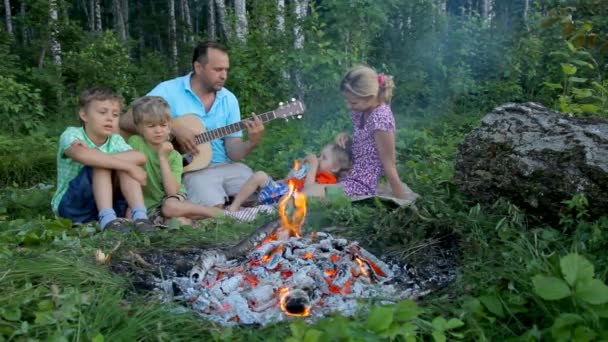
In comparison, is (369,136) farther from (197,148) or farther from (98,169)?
→ (98,169)

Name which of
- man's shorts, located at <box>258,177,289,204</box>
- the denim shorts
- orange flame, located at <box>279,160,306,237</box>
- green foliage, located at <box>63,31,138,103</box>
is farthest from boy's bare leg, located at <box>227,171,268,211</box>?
green foliage, located at <box>63,31,138,103</box>

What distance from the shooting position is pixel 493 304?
299cm

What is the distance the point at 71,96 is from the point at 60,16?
2.51 m

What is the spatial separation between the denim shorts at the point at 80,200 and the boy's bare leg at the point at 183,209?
0.56 m

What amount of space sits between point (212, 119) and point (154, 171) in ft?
3.07

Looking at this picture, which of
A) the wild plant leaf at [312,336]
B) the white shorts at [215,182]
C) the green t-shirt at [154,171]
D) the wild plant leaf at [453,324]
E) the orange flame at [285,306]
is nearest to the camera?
the wild plant leaf at [312,336]

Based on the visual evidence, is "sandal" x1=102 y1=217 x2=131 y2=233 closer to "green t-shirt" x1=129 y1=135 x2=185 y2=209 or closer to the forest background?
the forest background

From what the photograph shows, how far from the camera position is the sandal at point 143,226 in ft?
15.2

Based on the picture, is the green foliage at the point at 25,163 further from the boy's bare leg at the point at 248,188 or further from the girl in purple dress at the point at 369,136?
the girl in purple dress at the point at 369,136

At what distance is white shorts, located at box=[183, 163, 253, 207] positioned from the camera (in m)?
6.10

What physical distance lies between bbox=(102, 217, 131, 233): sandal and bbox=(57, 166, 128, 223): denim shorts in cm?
55

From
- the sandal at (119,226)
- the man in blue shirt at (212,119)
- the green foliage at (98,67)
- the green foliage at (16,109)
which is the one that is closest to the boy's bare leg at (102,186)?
the sandal at (119,226)

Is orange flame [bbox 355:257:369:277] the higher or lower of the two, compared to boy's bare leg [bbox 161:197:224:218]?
higher

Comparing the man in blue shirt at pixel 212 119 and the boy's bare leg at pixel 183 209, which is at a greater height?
the man in blue shirt at pixel 212 119
